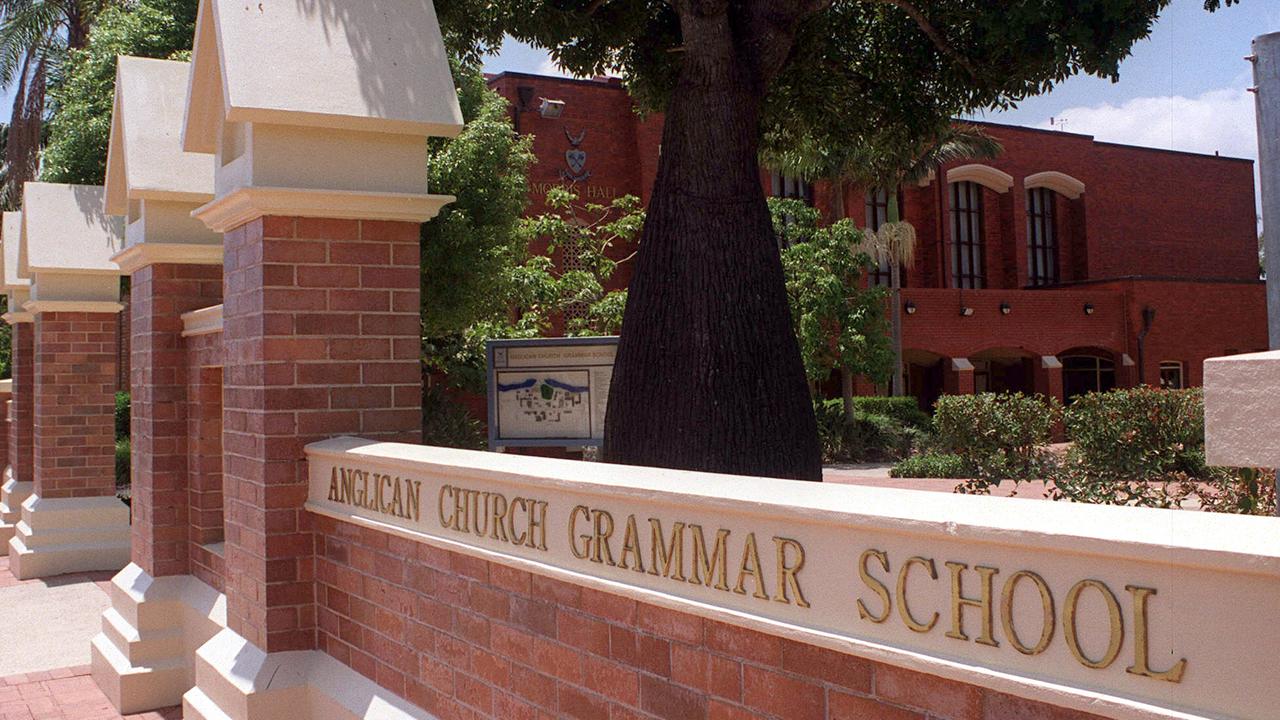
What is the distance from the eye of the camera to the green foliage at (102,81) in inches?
640

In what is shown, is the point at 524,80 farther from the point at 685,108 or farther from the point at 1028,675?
the point at 1028,675

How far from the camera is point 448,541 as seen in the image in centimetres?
406

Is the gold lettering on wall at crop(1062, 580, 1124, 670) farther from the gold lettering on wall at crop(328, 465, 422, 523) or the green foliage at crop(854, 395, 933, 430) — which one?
the green foliage at crop(854, 395, 933, 430)

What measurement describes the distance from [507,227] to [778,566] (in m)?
14.6

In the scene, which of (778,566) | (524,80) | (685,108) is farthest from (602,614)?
(524,80)

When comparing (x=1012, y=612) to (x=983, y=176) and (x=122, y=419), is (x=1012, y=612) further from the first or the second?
(x=983, y=176)

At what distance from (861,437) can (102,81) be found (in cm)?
1685

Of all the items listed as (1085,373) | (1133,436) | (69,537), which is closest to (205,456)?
(69,537)

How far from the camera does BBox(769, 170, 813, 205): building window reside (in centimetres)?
3288

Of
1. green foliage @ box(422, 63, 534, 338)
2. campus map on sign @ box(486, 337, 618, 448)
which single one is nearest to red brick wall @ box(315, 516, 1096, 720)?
campus map on sign @ box(486, 337, 618, 448)

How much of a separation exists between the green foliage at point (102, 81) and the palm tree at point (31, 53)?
638 centimetres

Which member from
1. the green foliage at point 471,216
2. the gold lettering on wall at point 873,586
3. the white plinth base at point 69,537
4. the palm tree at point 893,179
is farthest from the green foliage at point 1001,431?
the gold lettering on wall at point 873,586

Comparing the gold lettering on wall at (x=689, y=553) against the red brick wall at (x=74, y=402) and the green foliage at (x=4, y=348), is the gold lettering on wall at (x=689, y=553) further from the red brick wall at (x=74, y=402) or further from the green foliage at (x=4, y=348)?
the green foliage at (x=4, y=348)

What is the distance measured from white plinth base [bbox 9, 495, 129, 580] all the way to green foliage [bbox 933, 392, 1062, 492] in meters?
9.97
